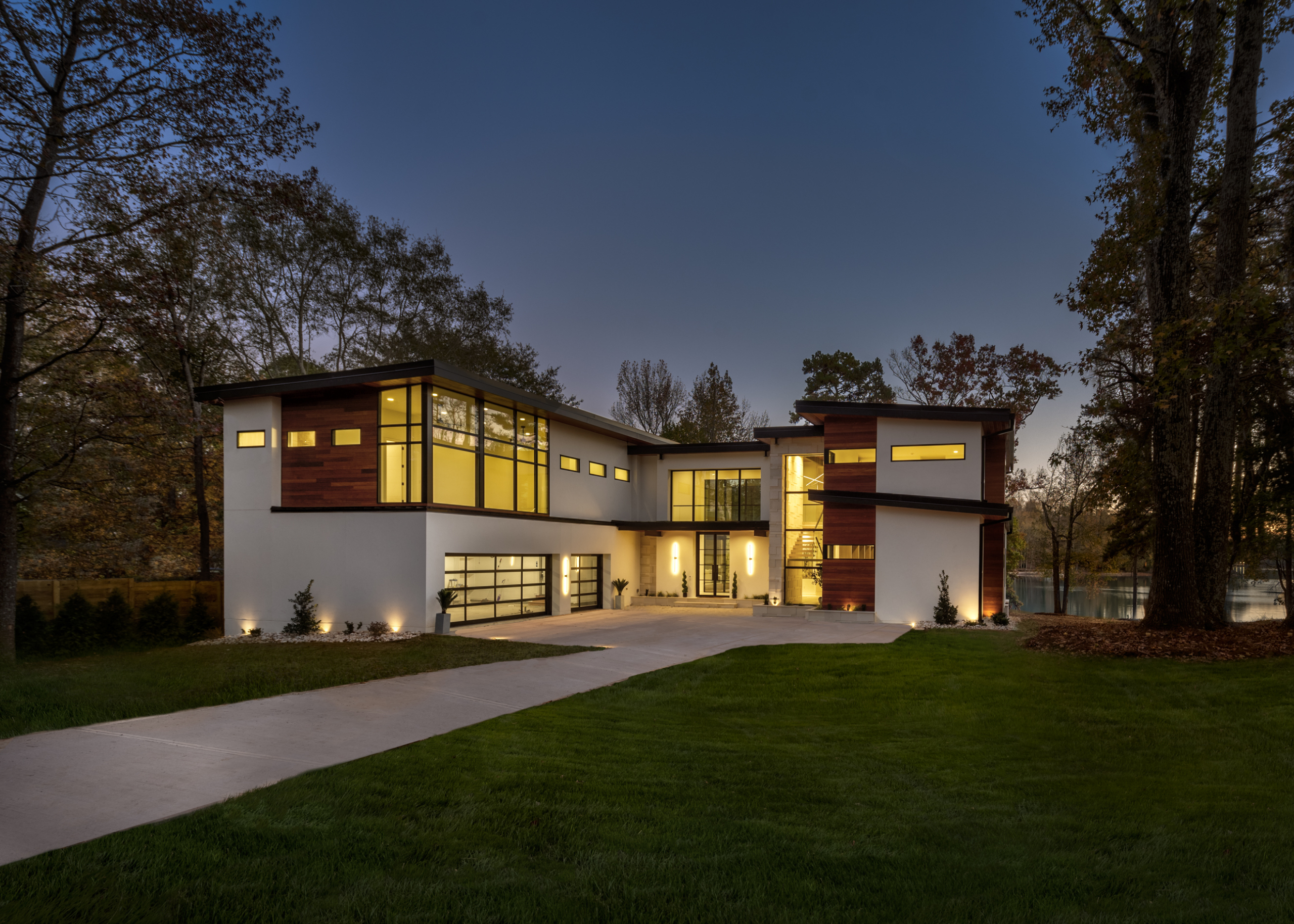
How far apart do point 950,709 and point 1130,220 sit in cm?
983

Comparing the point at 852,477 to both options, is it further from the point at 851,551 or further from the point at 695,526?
the point at 695,526

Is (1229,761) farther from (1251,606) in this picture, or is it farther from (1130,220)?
(1251,606)

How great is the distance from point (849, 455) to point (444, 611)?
1074 centimetres

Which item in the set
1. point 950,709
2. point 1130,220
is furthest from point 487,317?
point 950,709

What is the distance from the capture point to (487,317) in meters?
32.1

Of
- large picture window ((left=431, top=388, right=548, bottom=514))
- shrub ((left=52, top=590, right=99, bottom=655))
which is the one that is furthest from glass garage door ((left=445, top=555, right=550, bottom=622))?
shrub ((left=52, top=590, right=99, bottom=655))

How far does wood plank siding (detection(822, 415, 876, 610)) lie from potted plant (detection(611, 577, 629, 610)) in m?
6.81

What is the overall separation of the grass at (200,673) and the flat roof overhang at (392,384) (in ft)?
17.9

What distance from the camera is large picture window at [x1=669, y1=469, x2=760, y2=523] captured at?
2455 centimetres

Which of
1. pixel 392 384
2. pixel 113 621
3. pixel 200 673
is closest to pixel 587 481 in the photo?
pixel 392 384

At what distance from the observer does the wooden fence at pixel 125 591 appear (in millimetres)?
16672

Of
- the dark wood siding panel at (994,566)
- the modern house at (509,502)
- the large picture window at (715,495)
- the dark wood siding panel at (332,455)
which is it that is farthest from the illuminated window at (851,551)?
the dark wood siding panel at (332,455)

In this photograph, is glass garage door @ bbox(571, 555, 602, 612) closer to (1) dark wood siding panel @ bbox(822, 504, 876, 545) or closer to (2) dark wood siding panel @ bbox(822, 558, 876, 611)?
(2) dark wood siding panel @ bbox(822, 558, 876, 611)

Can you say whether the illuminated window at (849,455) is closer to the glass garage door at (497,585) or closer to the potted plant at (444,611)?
the glass garage door at (497,585)
